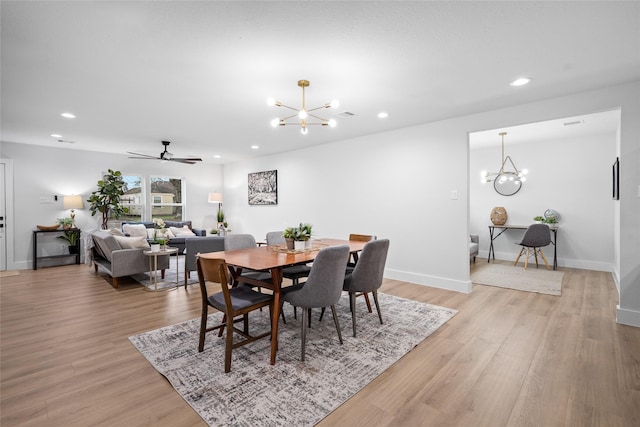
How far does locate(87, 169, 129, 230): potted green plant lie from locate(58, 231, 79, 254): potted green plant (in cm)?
50

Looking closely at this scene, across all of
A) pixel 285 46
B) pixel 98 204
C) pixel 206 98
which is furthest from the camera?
pixel 98 204

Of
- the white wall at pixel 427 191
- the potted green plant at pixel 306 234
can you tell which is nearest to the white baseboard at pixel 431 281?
the white wall at pixel 427 191

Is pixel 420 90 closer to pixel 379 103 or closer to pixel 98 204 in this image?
pixel 379 103

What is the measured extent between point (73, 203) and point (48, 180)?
0.65 metres

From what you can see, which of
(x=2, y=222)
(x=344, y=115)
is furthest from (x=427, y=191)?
(x=2, y=222)

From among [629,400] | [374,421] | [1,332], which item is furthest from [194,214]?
[629,400]

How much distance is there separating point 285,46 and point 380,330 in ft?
8.58

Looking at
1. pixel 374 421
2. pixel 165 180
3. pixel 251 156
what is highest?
pixel 251 156

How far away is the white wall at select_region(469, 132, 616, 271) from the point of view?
536cm

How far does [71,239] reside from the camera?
6.07 m

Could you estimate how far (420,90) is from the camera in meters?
3.17

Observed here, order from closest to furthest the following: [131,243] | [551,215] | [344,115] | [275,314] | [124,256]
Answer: [275,314] < [344,115] < [124,256] < [131,243] < [551,215]

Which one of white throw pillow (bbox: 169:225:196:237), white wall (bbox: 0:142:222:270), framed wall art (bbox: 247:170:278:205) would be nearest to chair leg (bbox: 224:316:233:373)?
framed wall art (bbox: 247:170:278:205)

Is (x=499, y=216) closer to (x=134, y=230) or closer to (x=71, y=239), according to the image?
(x=134, y=230)
